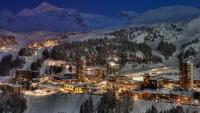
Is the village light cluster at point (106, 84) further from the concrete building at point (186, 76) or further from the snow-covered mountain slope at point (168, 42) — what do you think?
the snow-covered mountain slope at point (168, 42)

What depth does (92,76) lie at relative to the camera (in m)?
122

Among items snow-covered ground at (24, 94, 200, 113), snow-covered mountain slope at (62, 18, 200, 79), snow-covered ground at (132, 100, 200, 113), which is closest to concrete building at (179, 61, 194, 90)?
snow-covered ground at (132, 100, 200, 113)

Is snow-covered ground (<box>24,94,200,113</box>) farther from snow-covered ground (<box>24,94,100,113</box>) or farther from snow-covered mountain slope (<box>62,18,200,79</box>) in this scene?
snow-covered mountain slope (<box>62,18,200,79</box>)

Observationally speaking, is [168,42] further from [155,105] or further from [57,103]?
[155,105]

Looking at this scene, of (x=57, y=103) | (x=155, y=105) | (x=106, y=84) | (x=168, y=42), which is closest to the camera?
(x=155, y=105)

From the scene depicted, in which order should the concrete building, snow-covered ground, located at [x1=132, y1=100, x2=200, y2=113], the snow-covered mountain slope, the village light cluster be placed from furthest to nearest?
the snow-covered mountain slope
the concrete building
the village light cluster
snow-covered ground, located at [x1=132, y1=100, x2=200, y2=113]

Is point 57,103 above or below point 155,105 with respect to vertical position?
below

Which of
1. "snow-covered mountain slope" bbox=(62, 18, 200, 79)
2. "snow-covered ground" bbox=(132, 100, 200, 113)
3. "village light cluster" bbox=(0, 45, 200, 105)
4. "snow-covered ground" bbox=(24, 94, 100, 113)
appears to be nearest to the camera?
"snow-covered ground" bbox=(132, 100, 200, 113)

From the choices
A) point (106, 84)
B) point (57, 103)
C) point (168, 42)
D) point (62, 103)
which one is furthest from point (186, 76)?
point (168, 42)

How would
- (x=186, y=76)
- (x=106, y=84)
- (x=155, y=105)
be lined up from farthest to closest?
(x=106, y=84), (x=186, y=76), (x=155, y=105)

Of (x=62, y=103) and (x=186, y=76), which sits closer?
(x=62, y=103)

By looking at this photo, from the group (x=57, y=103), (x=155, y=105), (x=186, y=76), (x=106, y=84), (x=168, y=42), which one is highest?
(x=168, y=42)

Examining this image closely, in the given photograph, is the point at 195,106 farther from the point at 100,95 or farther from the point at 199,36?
Result: the point at 199,36

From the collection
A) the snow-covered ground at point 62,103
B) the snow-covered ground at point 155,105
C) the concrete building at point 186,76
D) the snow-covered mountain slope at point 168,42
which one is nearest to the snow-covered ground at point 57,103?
the snow-covered ground at point 62,103
